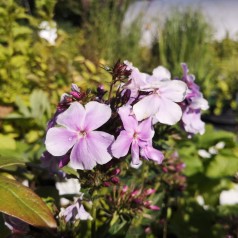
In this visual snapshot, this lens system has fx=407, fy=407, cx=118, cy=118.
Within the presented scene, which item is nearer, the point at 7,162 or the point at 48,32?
the point at 7,162

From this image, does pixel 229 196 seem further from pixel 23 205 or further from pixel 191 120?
pixel 23 205

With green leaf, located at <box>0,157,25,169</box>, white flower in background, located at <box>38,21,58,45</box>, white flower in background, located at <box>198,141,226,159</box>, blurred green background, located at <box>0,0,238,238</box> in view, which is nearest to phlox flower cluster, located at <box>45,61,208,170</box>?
green leaf, located at <box>0,157,25,169</box>

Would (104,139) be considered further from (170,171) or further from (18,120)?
(18,120)

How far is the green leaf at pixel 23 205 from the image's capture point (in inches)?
30.4

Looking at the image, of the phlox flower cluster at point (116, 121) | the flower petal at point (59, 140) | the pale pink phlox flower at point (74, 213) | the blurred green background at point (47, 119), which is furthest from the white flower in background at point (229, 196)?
the flower petal at point (59, 140)

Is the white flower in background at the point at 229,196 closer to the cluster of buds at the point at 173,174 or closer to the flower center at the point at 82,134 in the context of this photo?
the cluster of buds at the point at 173,174

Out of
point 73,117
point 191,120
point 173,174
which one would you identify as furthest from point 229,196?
point 73,117

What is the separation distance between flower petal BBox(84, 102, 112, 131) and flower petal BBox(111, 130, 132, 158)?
45mm

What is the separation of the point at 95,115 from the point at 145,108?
10 cm

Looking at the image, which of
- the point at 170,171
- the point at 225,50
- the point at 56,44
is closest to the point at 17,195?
the point at 170,171

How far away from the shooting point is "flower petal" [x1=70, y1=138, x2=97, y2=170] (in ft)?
2.56

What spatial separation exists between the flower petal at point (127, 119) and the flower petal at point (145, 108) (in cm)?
2

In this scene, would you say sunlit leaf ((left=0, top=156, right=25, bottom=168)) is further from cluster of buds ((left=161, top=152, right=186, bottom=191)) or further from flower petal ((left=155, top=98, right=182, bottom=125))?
cluster of buds ((left=161, top=152, right=186, bottom=191))

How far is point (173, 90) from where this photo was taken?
0.85 meters
